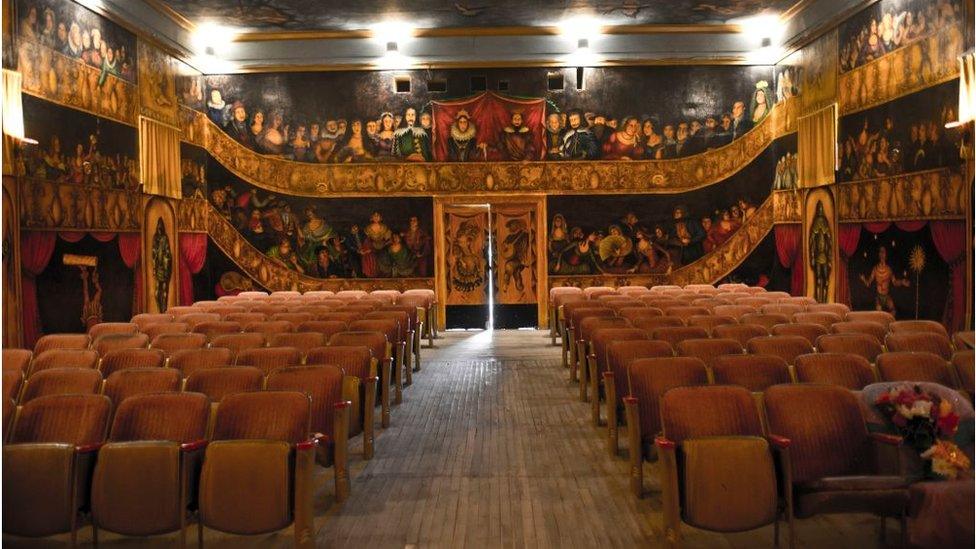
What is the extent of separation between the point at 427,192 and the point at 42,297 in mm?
8700

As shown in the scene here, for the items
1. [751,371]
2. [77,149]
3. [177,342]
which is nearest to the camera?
[751,371]

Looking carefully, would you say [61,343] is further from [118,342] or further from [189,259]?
[189,259]

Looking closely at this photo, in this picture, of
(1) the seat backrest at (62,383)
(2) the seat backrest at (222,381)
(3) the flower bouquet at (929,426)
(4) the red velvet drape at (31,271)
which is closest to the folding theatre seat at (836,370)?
(3) the flower bouquet at (929,426)

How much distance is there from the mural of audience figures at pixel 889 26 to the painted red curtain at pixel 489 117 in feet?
20.9

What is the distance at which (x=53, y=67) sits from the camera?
13.0m

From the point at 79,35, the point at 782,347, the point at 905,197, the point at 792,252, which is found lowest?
the point at 782,347

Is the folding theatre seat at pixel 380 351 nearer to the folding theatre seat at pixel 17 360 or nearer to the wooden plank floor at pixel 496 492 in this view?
the wooden plank floor at pixel 496 492

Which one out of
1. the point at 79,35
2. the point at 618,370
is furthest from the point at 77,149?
the point at 618,370

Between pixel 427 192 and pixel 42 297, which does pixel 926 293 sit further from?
pixel 42 297

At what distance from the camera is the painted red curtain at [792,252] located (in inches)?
698

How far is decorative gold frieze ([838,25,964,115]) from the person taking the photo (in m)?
12.4

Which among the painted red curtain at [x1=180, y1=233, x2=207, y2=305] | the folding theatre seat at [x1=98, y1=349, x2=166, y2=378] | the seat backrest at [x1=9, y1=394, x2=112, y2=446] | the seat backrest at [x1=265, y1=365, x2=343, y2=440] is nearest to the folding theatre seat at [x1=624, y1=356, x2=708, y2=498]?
the seat backrest at [x1=265, y1=365, x2=343, y2=440]

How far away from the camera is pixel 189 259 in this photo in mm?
17859

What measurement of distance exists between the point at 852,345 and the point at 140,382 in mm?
5979
